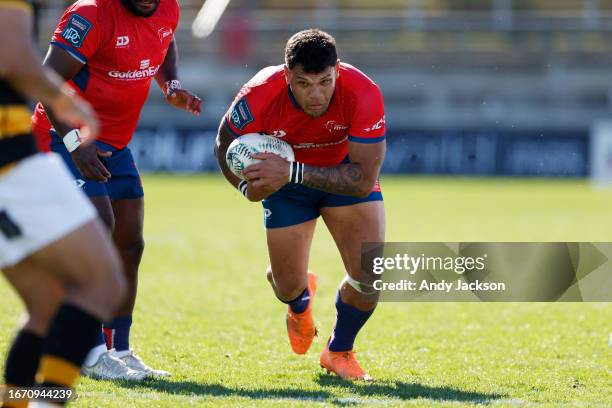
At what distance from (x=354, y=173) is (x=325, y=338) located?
1937 mm

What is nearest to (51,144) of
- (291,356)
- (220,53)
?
(291,356)

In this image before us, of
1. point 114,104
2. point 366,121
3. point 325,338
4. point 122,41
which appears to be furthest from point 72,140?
point 325,338

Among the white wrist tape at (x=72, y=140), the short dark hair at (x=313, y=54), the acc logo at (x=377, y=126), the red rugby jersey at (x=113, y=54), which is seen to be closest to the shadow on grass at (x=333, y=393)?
the white wrist tape at (x=72, y=140)

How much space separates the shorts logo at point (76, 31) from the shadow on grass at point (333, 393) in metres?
1.91

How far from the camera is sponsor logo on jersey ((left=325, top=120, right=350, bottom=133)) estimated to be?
5.74 metres

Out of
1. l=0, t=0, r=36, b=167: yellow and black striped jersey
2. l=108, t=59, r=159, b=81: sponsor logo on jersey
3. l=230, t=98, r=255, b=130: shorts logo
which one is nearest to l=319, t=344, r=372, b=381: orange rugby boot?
l=230, t=98, r=255, b=130: shorts logo

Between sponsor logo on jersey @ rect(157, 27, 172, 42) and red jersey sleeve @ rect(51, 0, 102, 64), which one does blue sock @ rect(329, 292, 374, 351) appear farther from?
red jersey sleeve @ rect(51, 0, 102, 64)

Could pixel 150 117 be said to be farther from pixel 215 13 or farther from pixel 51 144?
pixel 51 144

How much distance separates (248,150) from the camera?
541 cm

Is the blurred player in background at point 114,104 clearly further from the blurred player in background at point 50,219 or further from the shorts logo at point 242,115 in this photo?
the blurred player in background at point 50,219

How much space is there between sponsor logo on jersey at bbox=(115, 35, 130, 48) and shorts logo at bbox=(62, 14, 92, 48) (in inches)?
8.1

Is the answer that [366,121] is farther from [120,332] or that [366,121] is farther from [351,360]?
[120,332]

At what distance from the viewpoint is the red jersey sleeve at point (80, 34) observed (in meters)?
5.47

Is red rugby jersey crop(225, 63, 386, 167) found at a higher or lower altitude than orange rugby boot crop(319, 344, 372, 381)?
higher
